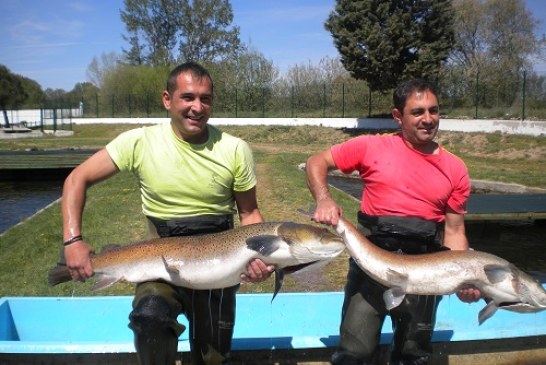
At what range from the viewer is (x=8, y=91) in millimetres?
55281

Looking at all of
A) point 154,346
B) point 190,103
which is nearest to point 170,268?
point 154,346

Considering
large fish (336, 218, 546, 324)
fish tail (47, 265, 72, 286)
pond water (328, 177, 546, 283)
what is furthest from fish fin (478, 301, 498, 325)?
pond water (328, 177, 546, 283)

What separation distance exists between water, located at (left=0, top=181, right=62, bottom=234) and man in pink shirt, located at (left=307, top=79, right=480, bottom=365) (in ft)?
30.6

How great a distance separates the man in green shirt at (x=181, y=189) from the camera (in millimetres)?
3248

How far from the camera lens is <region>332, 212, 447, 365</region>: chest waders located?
142 inches

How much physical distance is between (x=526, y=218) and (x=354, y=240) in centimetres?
897

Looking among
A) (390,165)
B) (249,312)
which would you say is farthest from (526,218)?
(390,165)

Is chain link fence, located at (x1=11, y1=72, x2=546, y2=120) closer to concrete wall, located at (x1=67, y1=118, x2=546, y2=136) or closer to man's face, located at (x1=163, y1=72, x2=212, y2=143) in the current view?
concrete wall, located at (x1=67, y1=118, x2=546, y2=136)

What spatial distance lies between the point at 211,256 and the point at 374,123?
29.4 m

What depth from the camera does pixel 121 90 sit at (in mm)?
56625

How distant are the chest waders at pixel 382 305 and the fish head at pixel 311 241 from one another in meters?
0.52

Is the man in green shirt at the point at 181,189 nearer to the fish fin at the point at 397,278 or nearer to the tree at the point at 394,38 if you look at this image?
the fish fin at the point at 397,278

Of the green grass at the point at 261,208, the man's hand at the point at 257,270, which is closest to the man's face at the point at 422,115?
the man's hand at the point at 257,270

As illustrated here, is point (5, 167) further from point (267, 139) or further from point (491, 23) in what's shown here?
point (491, 23)
